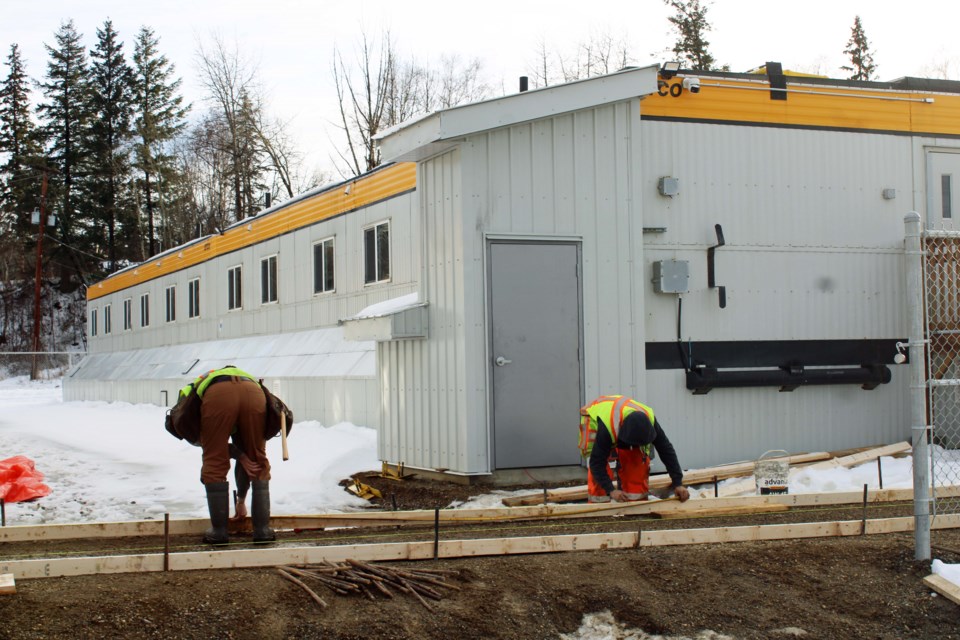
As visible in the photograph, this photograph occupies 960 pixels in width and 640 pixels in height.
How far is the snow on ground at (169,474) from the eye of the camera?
11.4 meters

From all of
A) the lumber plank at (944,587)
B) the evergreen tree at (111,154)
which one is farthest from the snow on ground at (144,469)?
the evergreen tree at (111,154)

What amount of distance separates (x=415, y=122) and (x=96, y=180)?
52.1 metres

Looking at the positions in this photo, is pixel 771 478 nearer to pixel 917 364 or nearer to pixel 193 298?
pixel 917 364

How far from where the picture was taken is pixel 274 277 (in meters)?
24.8

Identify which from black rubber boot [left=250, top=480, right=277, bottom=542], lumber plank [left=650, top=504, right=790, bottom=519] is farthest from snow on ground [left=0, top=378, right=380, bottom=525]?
lumber plank [left=650, top=504, right=790, bottom=519]

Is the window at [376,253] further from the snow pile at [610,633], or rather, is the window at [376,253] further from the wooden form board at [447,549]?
the snow pile at [610,633]

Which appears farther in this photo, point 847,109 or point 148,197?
point 148,197

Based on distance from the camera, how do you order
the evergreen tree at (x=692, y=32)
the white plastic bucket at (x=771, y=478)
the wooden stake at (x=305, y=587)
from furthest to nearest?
the evergreen tree at (x=692, y=32) → the white plastic bucket at (x=771, y=478) → the wooden stake at (x=305, y=587)

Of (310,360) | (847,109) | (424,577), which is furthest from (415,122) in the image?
(310,360)

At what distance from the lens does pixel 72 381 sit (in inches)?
1548

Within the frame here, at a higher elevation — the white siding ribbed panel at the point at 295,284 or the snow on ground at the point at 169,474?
the white siding ribbed panel at the point at 295,284

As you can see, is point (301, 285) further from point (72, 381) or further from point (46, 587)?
point (72, 381)

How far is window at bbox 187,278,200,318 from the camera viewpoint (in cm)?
3120

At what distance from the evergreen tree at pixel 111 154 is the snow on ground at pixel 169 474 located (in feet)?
132
